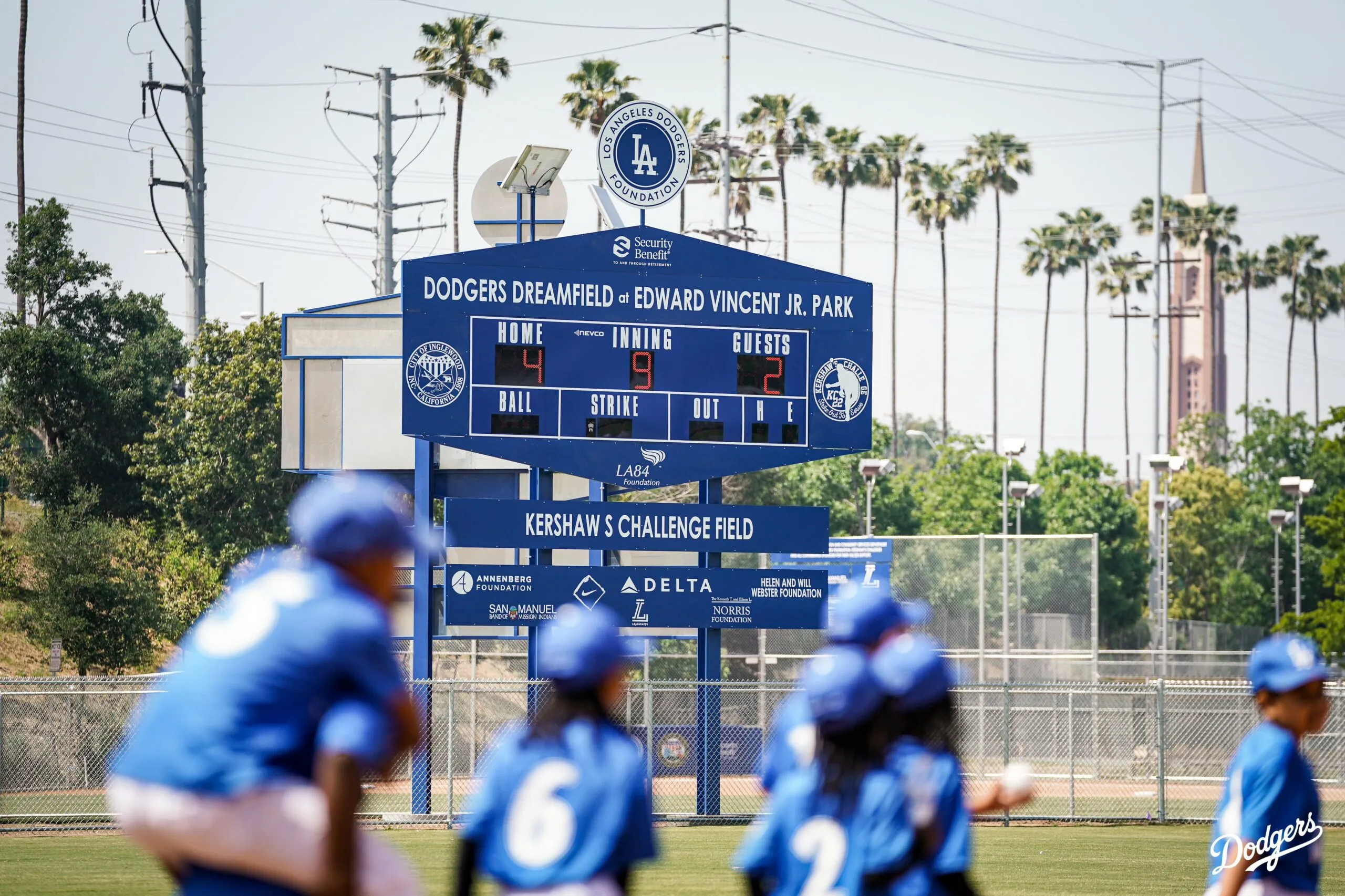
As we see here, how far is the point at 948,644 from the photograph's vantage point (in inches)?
1383

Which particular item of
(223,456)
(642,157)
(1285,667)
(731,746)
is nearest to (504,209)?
(642,157)

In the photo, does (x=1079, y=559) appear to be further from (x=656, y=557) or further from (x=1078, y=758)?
(x=656, y=557)

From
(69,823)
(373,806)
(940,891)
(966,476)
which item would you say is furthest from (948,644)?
(940,891)

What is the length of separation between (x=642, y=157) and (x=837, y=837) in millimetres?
18816

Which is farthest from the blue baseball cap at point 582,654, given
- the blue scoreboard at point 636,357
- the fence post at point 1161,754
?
the fence post at point 1161,754

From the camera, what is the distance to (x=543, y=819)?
430cm

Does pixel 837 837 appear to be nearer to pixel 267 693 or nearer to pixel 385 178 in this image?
pixel 267 693

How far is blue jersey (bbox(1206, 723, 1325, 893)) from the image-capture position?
5.44 meters

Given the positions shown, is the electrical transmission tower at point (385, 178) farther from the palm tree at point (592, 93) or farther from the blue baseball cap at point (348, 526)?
the blue baseball cap at point (348, 526)

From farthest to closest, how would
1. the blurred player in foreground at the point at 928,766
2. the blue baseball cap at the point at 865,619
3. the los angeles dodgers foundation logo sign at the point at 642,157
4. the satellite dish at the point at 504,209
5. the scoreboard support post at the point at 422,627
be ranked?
the satellite dish at the point at 504,209 < the los angeles dodgers foundation logo sign at the point at 642,157 < the scoreboard support post at the point at 422,627 < the blue baseball cap at the point at 865,619 < the blurred player in foreground at the point at 928,766

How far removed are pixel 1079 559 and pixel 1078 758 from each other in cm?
539

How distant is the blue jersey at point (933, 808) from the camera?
459cm

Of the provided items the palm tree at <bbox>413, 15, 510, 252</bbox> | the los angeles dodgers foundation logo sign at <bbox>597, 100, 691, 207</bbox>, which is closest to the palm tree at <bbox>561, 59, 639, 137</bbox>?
the palm tree at <bbox>413, 15, 510, 252</bbox>

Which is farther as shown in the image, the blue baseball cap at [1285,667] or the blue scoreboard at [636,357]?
the blue scoreboard at [636,357]
